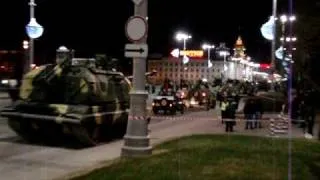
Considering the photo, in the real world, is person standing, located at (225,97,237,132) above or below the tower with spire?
below

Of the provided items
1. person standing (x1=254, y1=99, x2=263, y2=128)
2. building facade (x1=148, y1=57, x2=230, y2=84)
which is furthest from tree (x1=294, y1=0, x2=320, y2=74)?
building facade (x1=148, y1=57, x2=230, y2=84)

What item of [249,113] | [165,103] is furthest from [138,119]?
[165,103]

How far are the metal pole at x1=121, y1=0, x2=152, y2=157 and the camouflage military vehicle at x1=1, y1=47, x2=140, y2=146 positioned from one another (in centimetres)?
327

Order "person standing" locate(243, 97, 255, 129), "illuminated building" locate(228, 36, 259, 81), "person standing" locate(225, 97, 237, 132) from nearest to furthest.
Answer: "person standing" locate(225, 97, 237, 132) → "person standing" locate(243, 97, 255, 129) → "illuminated building" locate(228, 36, 259, 81)

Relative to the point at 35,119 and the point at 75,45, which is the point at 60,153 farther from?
the point at 75,45

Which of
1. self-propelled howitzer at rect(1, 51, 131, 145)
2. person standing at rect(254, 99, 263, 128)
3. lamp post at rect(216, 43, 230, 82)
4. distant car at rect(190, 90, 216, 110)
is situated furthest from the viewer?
lamp post at rect(216, 43, 230, 82)

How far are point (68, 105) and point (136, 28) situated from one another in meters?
4.97

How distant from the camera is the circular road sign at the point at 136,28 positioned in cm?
1455

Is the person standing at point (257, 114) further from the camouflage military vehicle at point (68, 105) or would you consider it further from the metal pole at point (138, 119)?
the metal pole at point (138, 119)

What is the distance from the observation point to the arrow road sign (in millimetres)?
14742

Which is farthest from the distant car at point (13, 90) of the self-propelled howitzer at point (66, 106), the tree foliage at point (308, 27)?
the tree foliage at point (308, 27)

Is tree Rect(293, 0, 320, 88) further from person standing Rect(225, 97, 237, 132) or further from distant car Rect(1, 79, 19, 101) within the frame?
person standing Rect(225, 97, 237, 132)

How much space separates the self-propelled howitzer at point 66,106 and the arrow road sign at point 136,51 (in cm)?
376

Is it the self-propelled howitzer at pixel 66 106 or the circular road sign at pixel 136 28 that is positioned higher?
the circular road sign at pixel 136 28
